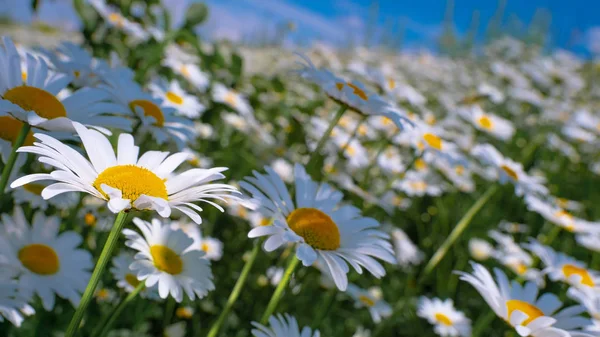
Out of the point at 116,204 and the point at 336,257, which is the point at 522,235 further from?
the point at 116,204

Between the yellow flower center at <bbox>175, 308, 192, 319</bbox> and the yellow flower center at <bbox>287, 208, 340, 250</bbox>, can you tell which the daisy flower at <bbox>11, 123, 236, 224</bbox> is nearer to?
the yellow flower center at <bbox>287, 208, 340, 250</bbox>

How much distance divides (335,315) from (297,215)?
53.0 inches

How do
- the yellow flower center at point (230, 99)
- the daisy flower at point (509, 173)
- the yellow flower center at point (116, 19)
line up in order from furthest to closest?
the yellow flower center at point (230, 99) < the yellow flower center at point (116, 19) < the daisy flower at point (509, 173)

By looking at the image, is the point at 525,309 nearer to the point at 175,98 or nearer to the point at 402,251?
the point at 175,98

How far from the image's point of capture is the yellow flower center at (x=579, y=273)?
175 centimetres

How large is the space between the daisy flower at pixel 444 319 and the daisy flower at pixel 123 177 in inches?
54.6

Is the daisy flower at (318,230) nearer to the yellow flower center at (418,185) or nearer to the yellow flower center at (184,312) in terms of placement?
the yellow flower center at (184,312)

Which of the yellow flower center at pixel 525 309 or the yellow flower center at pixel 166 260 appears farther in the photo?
the yellow flower center at pixel 525 309

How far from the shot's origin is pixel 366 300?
1.99m

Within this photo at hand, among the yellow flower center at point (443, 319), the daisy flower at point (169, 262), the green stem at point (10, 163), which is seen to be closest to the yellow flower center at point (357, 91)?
the daisy flower at point (169, 262)

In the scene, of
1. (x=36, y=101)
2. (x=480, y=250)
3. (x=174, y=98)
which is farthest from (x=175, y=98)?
(x=480, y=250)

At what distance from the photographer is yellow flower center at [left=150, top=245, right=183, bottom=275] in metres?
1.10

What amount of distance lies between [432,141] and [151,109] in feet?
4.21

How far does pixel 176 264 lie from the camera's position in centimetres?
113
